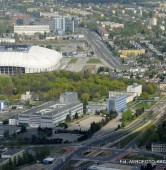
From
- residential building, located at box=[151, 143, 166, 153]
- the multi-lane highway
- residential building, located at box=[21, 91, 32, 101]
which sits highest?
residential building, located at box=[151, 143, 166, 153]

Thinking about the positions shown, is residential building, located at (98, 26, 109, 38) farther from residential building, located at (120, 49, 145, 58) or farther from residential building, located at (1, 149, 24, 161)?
residential building, located at (1, 149, 24, 161)

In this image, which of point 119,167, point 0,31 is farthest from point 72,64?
point 119,167

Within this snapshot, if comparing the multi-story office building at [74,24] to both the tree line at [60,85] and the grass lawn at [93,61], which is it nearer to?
the grass lawn at [93,61]

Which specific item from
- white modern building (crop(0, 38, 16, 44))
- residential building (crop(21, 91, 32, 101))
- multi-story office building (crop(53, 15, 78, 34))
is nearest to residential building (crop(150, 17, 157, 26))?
multi-story office building (crop(53, 15, 78, 34))

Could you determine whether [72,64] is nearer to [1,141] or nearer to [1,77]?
[1,77]

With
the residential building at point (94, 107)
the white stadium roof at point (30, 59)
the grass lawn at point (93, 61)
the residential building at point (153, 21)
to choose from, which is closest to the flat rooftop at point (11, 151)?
the residential building at point (94, 107)

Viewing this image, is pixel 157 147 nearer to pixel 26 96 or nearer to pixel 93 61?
pixel 26 96
